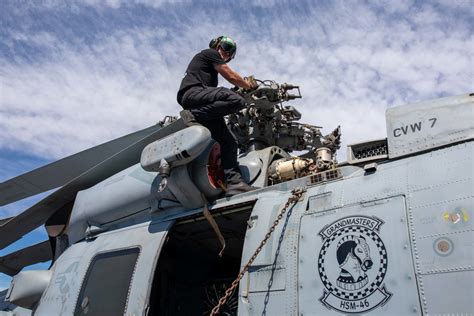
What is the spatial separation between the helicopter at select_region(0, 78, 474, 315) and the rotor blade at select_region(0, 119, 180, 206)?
23mm

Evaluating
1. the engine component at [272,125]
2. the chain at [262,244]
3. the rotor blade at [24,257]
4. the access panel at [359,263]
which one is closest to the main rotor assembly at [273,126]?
the engine component at [272,125]

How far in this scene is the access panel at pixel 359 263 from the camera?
121 inches

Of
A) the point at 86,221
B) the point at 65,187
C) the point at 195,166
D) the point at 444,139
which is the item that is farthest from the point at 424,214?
the point at 65,187

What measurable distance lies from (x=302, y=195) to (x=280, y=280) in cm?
78

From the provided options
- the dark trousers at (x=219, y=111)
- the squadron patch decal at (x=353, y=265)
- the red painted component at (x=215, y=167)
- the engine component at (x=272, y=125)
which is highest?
the engine component at (x=272, y=125)

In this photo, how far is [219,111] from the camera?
4891 mm

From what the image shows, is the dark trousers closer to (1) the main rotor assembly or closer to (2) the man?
(2) the man

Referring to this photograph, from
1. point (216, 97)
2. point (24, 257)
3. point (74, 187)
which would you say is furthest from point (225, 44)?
point (24, 257)

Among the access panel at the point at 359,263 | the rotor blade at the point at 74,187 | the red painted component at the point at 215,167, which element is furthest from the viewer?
the rotor blade at the point at 74,187

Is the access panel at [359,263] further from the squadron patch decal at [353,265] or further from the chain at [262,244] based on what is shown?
the chain at [262,244]

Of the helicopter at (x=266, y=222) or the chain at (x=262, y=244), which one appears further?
the chain at (x=262, y=244)

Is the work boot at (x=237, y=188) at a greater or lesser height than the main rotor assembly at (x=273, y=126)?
lesser

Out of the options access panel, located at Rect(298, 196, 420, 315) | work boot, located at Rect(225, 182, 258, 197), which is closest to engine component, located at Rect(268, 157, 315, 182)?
work boot, located at Rect(225, 182, 258, 197)

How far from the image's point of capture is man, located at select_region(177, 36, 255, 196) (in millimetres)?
4869
